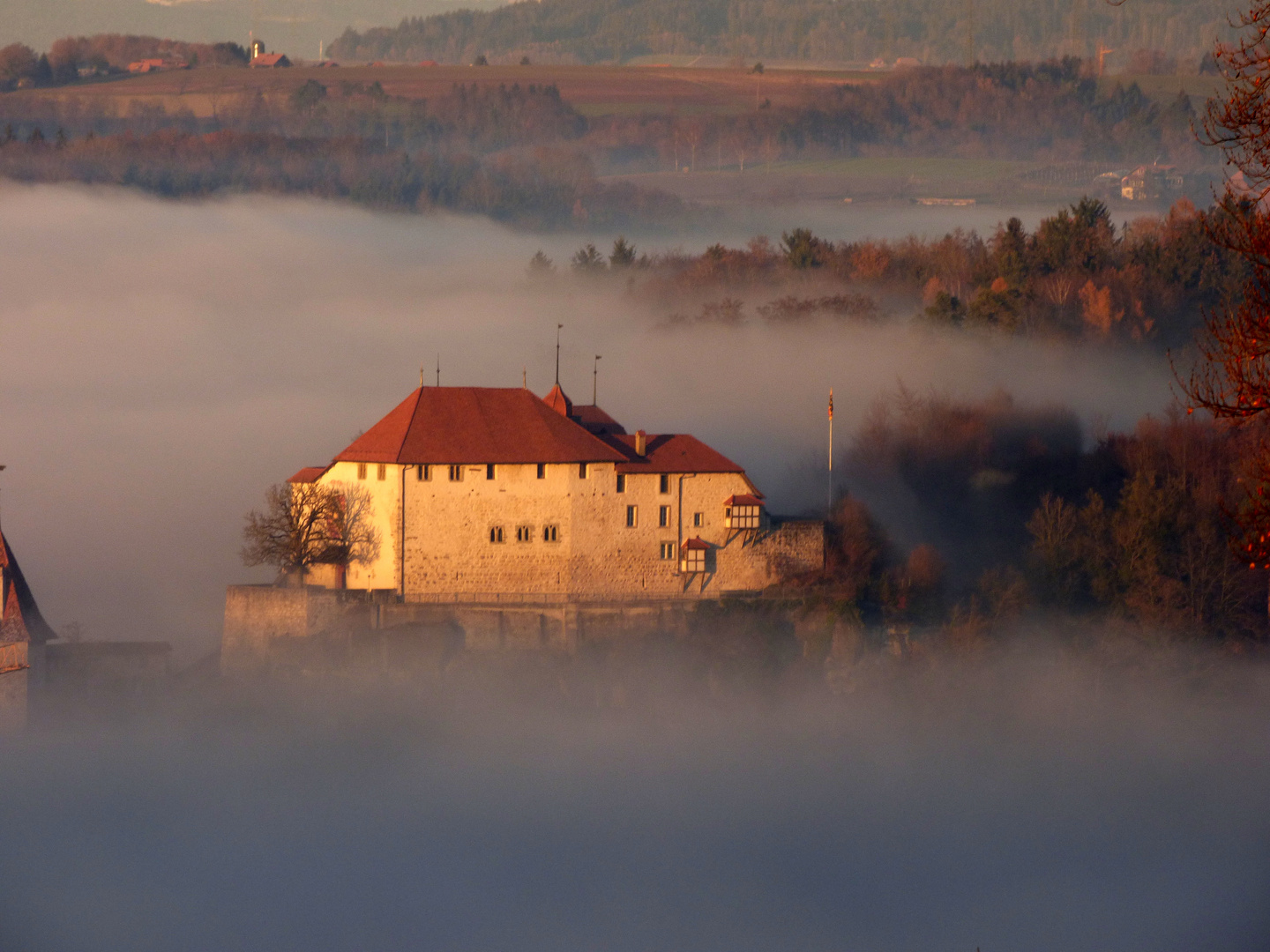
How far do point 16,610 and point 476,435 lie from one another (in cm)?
1342

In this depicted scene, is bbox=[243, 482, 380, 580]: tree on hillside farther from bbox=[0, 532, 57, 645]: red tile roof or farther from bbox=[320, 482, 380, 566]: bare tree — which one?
bbox=[0, 532, 57, 645]: red tile roof

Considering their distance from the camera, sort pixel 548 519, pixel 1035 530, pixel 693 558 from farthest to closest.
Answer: pixel 1035 530
pixel 693 558
pixel 548 519

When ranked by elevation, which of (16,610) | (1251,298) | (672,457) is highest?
(1251,298)

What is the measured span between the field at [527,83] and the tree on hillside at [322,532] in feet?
317

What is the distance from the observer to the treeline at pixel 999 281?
97.8 meters

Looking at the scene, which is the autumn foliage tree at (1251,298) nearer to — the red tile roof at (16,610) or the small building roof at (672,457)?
the small building roof at (672,457)

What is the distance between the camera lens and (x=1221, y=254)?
10175cm

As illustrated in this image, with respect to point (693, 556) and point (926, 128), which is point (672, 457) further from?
point (926, 128)

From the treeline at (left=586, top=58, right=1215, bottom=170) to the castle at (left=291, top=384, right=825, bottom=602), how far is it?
100 meters

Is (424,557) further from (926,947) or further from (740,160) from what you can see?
(740,160)

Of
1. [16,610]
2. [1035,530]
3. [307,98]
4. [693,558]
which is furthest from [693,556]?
[307,98]

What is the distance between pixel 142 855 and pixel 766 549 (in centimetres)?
2170

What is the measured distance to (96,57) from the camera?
536ft

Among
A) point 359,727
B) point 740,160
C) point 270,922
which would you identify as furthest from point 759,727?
point 740,160
